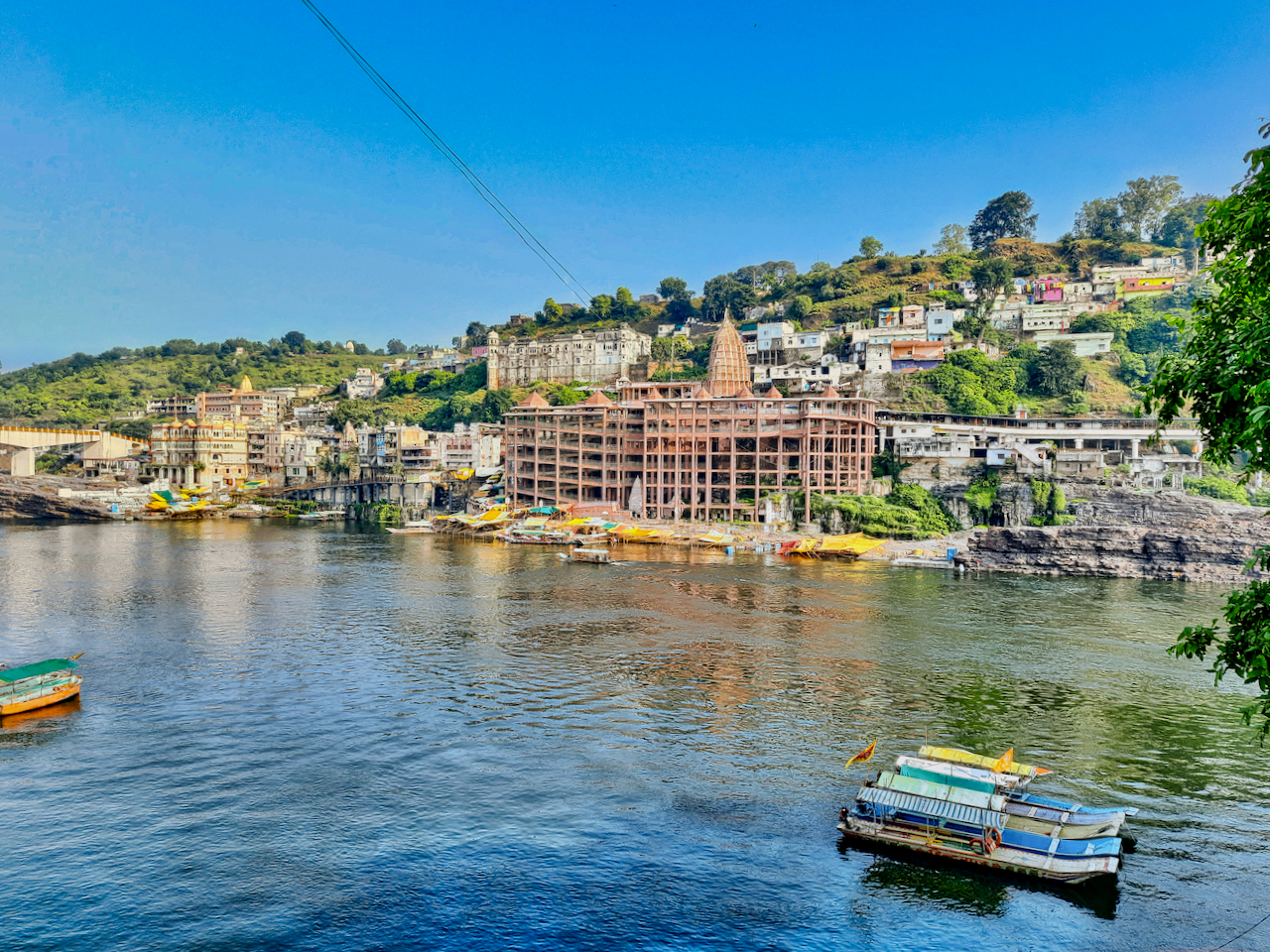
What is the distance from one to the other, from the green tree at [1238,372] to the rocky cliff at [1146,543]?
4529 centimetres

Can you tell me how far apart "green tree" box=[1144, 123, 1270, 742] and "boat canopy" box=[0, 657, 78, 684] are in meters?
26.7

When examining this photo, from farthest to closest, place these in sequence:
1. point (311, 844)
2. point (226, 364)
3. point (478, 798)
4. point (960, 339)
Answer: point (226, 364) → point (960, 339) → point (478, 798) → point (311, 844)

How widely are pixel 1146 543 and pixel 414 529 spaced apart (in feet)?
185

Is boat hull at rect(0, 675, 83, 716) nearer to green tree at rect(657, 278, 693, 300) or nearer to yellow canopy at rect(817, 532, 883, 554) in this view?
yellow canopy at rect(817, 532, 883, 554)

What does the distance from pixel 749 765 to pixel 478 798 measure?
6.14 metres

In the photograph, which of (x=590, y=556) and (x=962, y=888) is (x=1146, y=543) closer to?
(x=590, y=556)

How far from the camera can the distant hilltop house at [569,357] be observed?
377 ft

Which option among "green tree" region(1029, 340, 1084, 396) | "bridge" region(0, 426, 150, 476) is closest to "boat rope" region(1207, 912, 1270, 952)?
"green tree" region(1029, 340, 1084, 396)

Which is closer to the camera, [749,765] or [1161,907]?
[1161,907]

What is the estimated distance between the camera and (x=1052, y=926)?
531 inches

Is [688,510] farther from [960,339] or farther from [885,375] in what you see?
[960,339]

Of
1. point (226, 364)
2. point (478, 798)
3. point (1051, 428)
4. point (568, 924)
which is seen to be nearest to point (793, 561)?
point (1051, 428)

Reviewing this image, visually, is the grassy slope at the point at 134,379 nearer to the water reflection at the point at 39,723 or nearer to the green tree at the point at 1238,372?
the water reflection at the point at 39,723

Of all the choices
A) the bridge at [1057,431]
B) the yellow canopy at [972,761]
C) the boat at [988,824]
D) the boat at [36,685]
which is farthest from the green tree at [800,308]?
the boat at [988,824]
